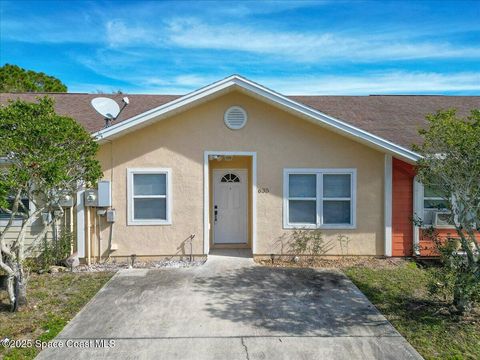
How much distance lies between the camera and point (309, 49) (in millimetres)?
13828

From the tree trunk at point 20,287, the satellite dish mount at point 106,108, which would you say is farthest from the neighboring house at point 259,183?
the tree trunk at point 20,287

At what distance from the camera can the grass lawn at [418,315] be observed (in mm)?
4441

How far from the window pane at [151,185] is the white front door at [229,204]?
69.8 inches

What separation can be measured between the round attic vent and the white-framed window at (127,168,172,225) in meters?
1.99

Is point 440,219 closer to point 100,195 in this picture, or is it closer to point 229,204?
point 229,204

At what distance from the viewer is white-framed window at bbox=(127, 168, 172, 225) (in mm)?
8180

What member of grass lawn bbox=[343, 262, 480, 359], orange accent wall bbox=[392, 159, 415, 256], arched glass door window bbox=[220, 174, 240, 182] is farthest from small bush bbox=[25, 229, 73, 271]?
orange accent wall bbox=[392, 159, 415, 256]

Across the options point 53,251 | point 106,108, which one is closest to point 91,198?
point 53,251

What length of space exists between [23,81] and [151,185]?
832 inches

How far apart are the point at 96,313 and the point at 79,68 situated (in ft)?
84.9

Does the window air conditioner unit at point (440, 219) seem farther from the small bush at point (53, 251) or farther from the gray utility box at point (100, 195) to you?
the small bush at point (53, 251)

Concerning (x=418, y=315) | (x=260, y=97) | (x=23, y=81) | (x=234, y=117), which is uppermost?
(x=23, y=81)

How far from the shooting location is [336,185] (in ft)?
27.8

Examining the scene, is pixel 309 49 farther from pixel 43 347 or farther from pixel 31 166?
pixel 43 347
